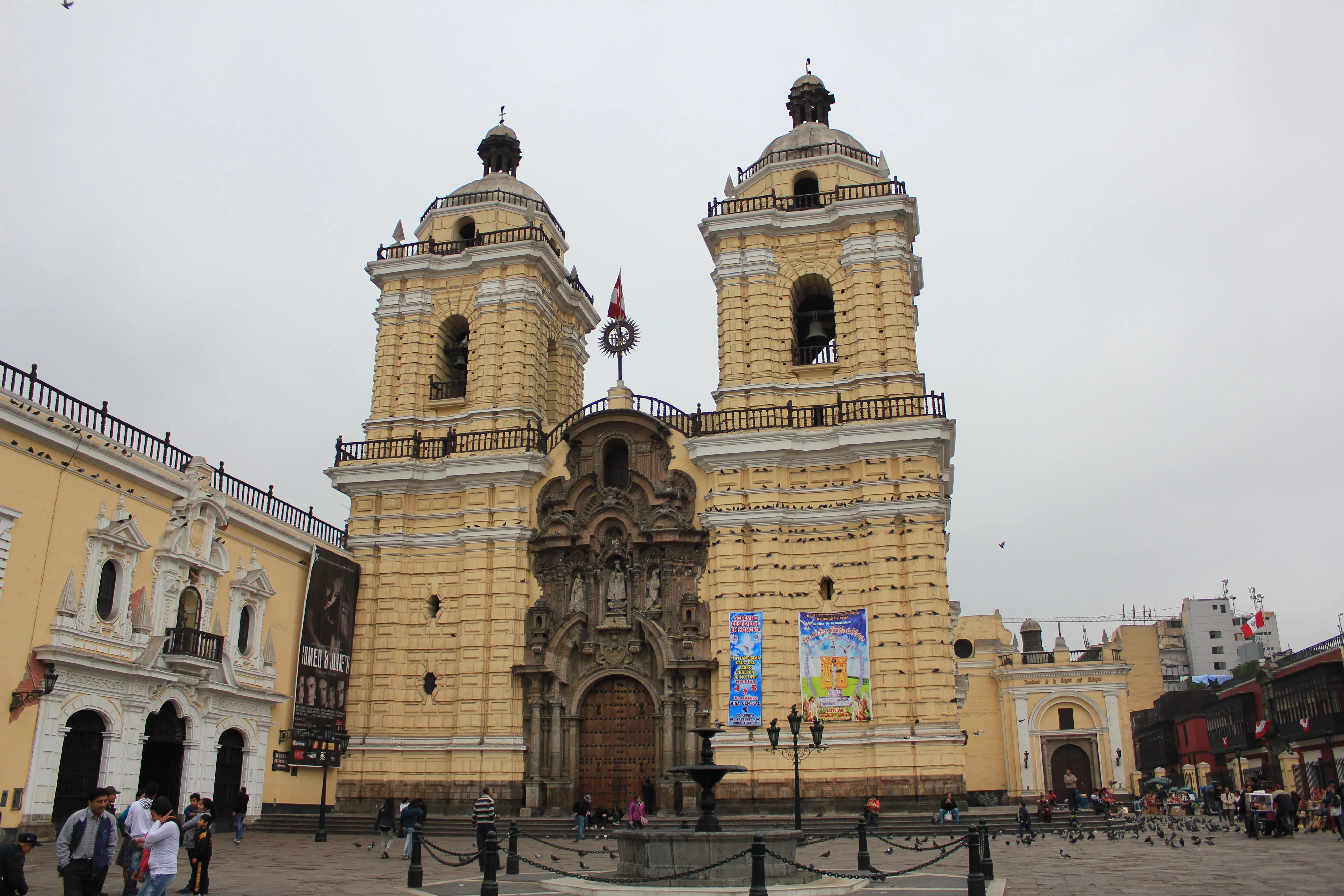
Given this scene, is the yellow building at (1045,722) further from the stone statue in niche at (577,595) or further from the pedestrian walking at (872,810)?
the stone statue in niche at (577,595)

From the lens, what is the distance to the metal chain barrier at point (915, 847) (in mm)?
17672

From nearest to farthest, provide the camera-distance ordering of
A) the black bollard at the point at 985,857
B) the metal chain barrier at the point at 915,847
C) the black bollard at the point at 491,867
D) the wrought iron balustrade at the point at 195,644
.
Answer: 1. the black bollard at the point at 491,867
2. the black bollard at the point at 985,857
3. the metal chain barrier at the point at 915,847
4. the wrought iron balustrade at the point at 195,644

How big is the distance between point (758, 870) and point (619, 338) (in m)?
22.7

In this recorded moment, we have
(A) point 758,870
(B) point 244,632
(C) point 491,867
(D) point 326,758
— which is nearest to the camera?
(A) point 758,870

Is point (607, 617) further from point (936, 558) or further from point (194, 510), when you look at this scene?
point (194, 510)

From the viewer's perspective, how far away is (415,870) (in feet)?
51.1

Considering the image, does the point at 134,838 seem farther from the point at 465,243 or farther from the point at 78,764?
the point at 465,243

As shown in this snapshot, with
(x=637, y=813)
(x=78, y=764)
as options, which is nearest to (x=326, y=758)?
(x=78, y=764)

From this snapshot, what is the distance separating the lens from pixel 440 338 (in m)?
33.9

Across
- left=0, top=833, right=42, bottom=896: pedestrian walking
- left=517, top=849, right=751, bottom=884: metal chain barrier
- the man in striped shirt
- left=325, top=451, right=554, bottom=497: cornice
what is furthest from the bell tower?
left=0, top=833, right=42, bottom=896: pedestrian walking

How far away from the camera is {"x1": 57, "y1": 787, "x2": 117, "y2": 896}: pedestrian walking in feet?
34.6

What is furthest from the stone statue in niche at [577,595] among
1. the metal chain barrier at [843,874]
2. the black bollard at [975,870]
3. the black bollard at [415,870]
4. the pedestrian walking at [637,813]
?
the black bollard at [975,870]

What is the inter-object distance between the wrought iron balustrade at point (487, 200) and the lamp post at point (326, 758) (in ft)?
55.0

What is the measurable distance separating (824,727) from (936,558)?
516 centimetres
